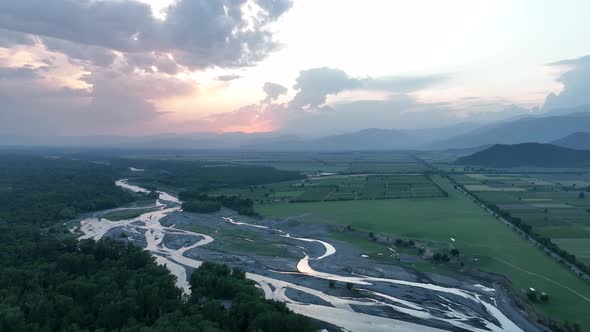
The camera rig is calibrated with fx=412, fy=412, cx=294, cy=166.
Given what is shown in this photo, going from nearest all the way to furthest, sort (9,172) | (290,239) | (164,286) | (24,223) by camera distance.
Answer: (164,286) → (290,239) → (24,223) → (9,172)

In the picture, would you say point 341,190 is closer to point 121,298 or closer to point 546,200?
point 546,200

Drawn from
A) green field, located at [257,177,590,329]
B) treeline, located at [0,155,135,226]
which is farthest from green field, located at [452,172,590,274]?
treeline, located at [0,155,135,226]

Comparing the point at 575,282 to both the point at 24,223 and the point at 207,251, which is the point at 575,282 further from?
the point at 24,223

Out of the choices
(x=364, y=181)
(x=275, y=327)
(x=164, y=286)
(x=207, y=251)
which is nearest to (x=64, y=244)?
(x=207, y=251)

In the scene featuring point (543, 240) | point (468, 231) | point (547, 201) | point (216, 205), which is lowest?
point (216, 205)

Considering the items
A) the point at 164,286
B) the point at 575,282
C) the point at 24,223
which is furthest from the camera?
the point at 24,223

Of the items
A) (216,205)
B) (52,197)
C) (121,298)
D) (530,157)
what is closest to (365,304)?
(121,298)

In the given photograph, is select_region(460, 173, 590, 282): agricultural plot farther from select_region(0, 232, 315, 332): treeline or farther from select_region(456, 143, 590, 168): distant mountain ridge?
select_region(456, 143, 590, 168): distant mountain ridge
